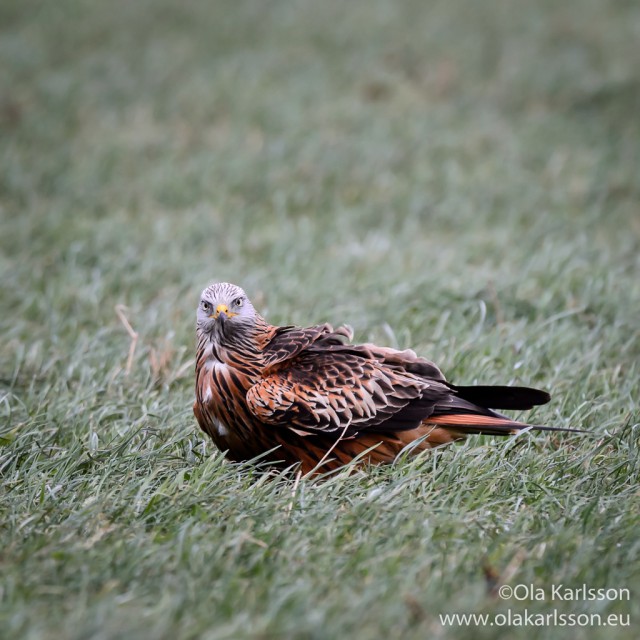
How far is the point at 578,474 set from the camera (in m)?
3.74

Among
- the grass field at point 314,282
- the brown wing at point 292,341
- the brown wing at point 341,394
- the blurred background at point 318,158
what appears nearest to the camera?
the grass field at point 314,282

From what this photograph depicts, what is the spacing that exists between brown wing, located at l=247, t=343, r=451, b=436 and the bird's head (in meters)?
0.29

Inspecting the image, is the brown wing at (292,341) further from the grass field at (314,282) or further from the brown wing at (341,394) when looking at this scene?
the grass field at (314,282)

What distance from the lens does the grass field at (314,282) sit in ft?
9.47

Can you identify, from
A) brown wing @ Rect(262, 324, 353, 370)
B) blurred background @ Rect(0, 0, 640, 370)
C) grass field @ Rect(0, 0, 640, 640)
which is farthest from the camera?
blurred background @ Rect(0, 0, 640, 370)

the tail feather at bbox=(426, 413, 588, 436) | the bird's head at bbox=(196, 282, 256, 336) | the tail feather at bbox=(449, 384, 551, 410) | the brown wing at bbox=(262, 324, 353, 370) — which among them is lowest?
the tail feather at bbox=(426, 413, 588, 436)

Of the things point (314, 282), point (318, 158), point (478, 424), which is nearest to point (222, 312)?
point (478, 424)

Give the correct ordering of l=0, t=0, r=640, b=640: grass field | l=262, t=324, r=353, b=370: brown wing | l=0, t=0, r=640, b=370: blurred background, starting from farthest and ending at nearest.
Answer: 1. l=0, t=0, r=640, b=370: blurred background
2. l=262, t=324, r=353, b=370: brown wing
3. l=0, t=0, r=640, b=640: grass field

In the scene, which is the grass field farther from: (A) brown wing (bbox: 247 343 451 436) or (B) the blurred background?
(A) brown wing (bbox: 247 343 451 436)

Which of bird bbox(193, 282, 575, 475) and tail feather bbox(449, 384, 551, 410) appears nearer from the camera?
bird bbox(193, 282, 575, 475)

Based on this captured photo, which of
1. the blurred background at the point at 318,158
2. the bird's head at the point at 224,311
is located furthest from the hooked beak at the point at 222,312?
the blurred background at the point at 318,158

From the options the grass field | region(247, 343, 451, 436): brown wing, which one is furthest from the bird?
the grass field

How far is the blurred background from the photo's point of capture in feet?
20.7

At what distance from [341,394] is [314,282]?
2775 millimetres
